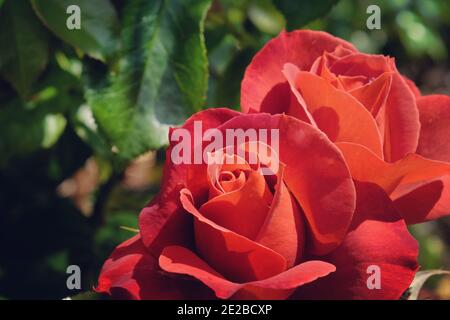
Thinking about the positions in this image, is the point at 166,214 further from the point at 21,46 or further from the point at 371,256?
the point at 21,46

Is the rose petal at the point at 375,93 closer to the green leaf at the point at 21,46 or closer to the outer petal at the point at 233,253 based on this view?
the outer petal at the point at 233,253

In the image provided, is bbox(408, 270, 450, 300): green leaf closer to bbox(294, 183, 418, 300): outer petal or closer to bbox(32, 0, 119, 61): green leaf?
bbox(294, 183, 418, 300): outer petal

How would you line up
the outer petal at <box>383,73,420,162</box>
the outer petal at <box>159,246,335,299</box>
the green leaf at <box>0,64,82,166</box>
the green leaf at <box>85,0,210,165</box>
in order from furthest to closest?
the green leaf at <box>0,64,82,166</box> → the green leaf at <box>85,0,210,165</box> → the outer petal at <box>383,73,420,162</box> → the outer petal at <box>159,246,335,299</box>

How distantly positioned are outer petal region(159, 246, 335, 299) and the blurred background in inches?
8.0

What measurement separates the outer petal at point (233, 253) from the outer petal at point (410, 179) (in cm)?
10

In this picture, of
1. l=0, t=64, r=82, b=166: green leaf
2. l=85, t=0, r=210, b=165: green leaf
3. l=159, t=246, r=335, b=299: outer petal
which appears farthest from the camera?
l=0, t=64, r=82, b=166: green leaf

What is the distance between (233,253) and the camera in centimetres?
53

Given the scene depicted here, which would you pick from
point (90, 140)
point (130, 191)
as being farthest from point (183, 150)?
point (130, 191)

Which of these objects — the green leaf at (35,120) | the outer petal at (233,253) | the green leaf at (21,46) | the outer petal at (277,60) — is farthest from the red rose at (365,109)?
the green leaf at (35,120)

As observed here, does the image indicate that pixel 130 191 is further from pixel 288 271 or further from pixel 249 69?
pixel 288 271

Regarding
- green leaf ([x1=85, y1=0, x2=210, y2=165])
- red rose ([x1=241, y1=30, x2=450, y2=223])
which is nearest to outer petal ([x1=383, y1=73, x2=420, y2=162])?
red rose ([x1=241, y1=30, x2=450, y2=223])

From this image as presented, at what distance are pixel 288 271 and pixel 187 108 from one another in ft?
0.91

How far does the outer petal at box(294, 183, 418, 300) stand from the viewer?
Answer: 53 cm

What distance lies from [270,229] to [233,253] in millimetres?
35
